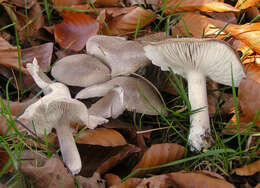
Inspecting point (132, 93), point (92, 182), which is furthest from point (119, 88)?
point (92, 182)

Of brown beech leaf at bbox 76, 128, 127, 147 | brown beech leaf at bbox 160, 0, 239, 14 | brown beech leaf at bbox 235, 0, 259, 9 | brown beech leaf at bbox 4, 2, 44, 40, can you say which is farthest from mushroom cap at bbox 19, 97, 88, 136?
brown beech leaf at bbox 235, 0, 259, 9

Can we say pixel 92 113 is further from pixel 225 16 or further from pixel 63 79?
pixel 225 16

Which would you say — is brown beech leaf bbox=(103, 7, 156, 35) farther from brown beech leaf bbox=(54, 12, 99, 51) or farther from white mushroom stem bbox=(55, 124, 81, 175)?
white mushroom stem bbox=(55, 124, 81, 175)

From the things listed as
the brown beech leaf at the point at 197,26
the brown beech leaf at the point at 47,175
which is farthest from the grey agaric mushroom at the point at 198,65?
the brown beech leaf at the point at 47,175

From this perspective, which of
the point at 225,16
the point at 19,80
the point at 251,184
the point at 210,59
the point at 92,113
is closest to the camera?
the point at 251,184

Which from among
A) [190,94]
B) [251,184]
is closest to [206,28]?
[190,94]

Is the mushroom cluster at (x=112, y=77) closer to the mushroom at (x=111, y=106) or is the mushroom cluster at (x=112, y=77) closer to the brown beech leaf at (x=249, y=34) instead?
the mushroom at (x=111, y=106)

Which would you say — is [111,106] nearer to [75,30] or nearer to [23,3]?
[75,30]
